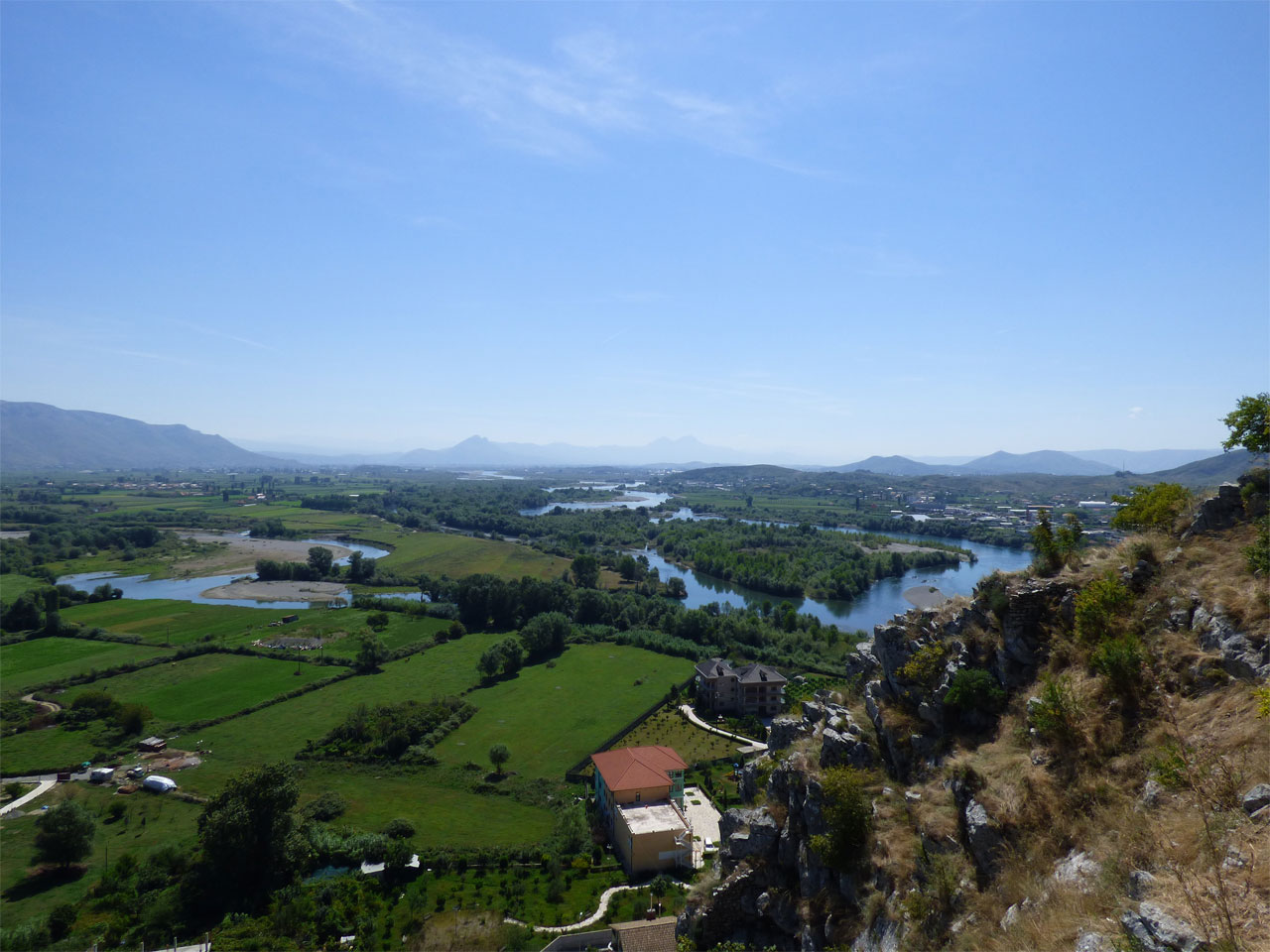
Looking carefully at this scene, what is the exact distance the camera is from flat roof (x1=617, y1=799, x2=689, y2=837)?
23.5m

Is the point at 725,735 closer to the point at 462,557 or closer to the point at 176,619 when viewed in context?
the point at 176,619

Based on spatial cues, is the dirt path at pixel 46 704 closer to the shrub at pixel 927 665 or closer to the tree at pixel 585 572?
the tree at pixel 585 572

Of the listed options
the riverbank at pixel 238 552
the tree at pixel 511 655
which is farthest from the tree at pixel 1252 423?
the riverbank at pixel 238 552

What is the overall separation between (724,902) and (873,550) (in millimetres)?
90854

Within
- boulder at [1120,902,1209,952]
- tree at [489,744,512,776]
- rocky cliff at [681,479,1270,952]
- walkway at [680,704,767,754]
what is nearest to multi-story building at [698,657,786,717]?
walkway at [680,704,767,754]

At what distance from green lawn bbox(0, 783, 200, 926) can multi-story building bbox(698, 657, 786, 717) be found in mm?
27227

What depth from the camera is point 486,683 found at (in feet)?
144

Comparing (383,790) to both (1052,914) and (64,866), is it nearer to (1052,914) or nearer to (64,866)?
(64,866)

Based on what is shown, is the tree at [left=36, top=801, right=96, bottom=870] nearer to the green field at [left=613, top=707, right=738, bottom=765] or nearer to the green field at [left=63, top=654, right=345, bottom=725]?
the green field at [left=63, top=654, right=345, bottom=725]

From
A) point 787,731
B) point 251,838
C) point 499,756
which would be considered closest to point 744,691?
point 499,756

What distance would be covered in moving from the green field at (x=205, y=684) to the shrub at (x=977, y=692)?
42010mm

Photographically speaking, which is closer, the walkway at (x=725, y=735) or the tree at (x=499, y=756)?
the tree at (x=499, y=756)

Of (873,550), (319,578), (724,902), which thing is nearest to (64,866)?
(724,902)

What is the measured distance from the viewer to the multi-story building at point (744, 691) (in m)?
38.3
